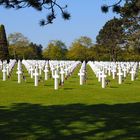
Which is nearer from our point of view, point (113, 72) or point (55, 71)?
point (55, 71)

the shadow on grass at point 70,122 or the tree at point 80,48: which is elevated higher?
the tree at point 80,48

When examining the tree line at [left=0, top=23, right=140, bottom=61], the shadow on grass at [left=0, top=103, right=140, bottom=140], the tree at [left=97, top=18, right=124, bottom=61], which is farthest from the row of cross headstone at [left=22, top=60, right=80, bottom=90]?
the tree at [left=97, top=18, right=124, bottom=61]

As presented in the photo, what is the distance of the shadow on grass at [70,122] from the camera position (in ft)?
33.0

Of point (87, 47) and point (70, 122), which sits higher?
point (87, 47)

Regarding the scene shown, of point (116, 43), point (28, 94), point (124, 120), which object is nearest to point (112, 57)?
point (116, 43)

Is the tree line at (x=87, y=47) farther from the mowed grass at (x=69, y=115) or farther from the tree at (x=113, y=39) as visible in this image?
the mowed grass at (x=69, y=115)

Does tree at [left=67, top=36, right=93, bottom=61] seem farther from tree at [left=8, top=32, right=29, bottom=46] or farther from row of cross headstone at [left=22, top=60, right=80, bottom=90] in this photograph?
row of cross headstone at [left=22, top=60, right=80, bottom=90]

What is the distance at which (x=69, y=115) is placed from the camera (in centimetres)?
1284

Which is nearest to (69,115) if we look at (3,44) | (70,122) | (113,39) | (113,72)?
(70,122)

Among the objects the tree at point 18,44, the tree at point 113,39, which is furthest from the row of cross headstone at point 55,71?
the tree at point 18,44

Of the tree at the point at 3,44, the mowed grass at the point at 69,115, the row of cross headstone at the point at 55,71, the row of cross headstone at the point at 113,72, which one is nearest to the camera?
Result: the mowed grass at the point at 69,115

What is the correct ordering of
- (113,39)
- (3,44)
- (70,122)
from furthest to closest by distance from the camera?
1. (113,39)
2. (3,44)
3. (70,122)

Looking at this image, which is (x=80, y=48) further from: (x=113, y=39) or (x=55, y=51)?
(x=113, y=39)

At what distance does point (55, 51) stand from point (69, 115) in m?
110
